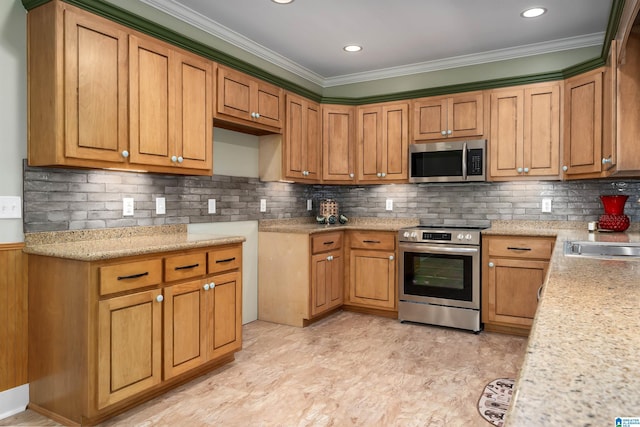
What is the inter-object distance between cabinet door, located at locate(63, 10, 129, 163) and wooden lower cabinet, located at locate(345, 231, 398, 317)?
2.46 metres

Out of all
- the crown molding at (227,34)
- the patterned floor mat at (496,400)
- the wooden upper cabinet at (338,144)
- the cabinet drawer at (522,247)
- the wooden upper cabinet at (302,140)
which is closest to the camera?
the patterned floor mat at (496,400)

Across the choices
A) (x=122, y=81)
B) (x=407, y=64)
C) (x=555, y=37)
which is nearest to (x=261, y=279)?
(x=122, y=81)

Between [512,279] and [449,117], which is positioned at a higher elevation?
[449,117]

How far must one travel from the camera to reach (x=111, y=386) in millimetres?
2201

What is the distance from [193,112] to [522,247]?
2840mm

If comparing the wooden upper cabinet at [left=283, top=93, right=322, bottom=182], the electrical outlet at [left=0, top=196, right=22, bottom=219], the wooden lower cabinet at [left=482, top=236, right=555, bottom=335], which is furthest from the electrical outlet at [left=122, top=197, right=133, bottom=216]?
the wooden lower cabinet at [left=482, top=236, right=555, bottom=335]

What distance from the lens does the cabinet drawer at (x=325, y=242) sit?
400 centimetres

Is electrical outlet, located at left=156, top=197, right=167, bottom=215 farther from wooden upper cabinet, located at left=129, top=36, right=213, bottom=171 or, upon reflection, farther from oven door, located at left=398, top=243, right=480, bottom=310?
oven door, located at left=398, top=243, right=480, bottom=310

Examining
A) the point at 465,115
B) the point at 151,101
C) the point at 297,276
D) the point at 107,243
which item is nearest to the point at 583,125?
the point at 465,115

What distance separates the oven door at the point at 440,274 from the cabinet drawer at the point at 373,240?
133mm

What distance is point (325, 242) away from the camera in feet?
13.6

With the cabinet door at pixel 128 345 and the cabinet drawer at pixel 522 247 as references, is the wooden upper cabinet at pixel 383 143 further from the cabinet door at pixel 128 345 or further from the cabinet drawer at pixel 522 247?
the cabinet door at pixel 128 345

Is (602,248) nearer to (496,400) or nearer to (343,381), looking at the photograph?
(496,400)

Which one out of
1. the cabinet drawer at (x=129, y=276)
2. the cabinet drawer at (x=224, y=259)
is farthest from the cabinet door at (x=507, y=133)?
the cabinet drawer at (x=129, y=276)
